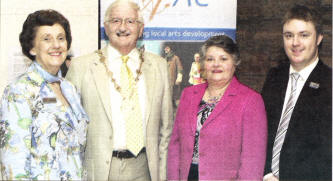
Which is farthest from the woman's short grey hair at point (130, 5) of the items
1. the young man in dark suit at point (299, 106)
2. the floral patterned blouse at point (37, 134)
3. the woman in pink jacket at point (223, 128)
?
the young man in dark suit at point (299, 106)

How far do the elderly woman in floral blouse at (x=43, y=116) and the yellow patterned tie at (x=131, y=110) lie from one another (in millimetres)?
320

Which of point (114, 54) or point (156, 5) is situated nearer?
point (114, 54)

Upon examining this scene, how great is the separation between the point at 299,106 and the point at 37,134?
157 cm

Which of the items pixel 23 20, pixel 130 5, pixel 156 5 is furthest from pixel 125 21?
pixel 23 20

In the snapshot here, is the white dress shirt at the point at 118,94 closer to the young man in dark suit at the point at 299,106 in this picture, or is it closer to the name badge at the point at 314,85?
the young man in dark suit at the point at 299,106

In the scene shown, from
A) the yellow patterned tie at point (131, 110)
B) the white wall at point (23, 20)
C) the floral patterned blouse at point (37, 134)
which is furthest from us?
the white wall at point (23, 20)

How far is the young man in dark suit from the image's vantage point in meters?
2.57

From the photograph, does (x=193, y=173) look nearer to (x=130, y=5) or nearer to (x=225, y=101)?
(x=225, y=101)

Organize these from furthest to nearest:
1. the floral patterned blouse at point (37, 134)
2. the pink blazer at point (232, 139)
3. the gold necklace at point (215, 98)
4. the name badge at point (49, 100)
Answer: the gold necklace at point (215, 98), the pink blazer at point (232, 139), the name badge at point (49, 100), the floral patterned blouse at point (37, 134)

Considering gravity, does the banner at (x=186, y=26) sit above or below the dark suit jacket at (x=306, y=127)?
above

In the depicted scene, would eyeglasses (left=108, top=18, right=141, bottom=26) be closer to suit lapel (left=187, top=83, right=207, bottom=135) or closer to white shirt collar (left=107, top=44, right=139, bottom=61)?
white shirt collar (left=107, top=44, right=139, bottom=61)

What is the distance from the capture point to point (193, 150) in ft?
7.92

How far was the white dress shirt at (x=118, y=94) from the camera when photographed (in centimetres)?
257

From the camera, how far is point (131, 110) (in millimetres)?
2605
